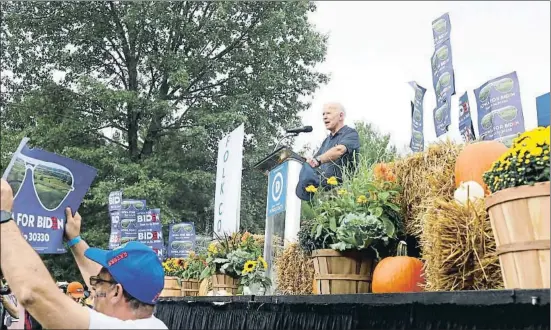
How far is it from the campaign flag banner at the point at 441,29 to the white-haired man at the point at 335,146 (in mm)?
5599

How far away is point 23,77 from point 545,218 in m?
26.7

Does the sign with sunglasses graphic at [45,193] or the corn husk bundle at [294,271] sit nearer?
the sign with sunglasses graphic at [45,193]

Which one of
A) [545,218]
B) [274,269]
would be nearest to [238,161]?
[274,269]

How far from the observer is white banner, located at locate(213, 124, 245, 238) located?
8.73m

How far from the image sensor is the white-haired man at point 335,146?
236 inches

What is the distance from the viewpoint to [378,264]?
4.72 m

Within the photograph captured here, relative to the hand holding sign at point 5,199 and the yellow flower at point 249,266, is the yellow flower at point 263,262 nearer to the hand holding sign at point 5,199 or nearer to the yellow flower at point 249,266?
the yellow flower at point 249,266

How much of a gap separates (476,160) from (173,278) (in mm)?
6739

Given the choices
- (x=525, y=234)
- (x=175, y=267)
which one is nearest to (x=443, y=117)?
(x=175, y=267)

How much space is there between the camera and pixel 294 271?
19.8 ft

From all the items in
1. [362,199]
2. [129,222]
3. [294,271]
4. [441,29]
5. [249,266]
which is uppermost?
[441,29]

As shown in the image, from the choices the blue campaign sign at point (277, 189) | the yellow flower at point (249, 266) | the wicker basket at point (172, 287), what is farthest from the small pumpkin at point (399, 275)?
the wicker basket at point (172, 287)

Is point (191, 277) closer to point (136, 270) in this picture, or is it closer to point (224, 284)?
point (224, 284)

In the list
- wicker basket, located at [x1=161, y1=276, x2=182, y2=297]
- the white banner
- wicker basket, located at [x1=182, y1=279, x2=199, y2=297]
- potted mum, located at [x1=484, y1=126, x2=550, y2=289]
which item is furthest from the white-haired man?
wicker basket, located at [x1=161, y1=276, x2=182, y2=297]
